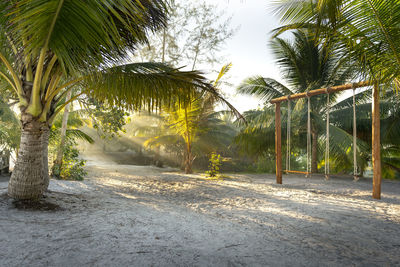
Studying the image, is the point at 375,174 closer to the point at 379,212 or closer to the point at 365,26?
the point at 379,212

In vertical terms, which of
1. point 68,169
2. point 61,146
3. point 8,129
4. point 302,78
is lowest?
point 68,169

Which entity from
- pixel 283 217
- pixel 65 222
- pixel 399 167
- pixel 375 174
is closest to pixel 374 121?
pixel 375 174

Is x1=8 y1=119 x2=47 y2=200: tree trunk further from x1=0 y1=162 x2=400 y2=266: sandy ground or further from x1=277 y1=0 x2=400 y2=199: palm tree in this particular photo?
x1=277 y1=0 x2=400 y2=199: palm tree

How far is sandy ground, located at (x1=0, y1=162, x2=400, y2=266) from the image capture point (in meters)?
2.16

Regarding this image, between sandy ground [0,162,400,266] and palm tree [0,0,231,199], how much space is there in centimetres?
79

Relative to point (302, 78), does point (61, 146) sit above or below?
below

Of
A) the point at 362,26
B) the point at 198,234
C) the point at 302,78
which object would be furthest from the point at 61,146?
the point at 302,78

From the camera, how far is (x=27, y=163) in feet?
11.7

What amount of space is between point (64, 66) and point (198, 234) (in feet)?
7.66

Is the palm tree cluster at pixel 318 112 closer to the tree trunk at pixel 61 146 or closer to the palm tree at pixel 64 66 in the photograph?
the palm tree at pixel 64 66

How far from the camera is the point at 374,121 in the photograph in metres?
5.13

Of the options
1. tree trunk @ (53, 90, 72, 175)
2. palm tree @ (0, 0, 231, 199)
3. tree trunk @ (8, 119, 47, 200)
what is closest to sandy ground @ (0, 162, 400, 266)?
tree trunk @ (8, 119, 47, 200)

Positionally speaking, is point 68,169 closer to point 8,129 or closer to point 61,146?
point 61,146

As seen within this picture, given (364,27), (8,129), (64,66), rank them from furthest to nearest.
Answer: (8,129) < (364,27) < (64,66)
